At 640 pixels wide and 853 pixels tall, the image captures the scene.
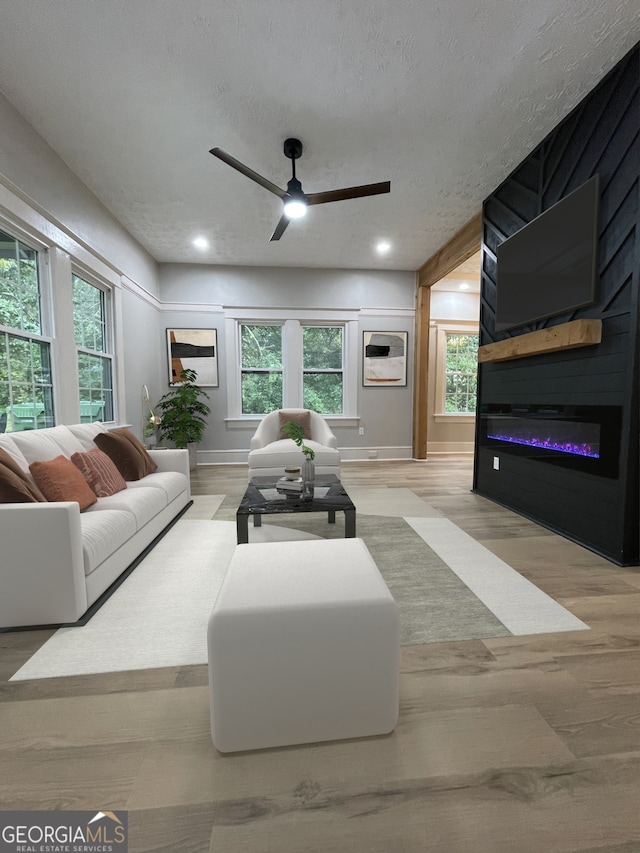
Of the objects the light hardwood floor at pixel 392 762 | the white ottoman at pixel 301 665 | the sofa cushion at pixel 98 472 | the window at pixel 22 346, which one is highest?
the window at pixel 22 346

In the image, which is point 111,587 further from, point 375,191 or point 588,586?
point 375,191

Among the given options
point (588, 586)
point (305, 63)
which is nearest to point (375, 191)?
point (305, 63)

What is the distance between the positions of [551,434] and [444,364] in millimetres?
3573

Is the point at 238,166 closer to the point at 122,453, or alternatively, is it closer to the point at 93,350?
the point at 122,453

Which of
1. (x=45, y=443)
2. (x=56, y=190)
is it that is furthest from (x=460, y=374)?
(x=45, y=443)

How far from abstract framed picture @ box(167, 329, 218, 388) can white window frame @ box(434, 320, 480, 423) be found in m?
3.56

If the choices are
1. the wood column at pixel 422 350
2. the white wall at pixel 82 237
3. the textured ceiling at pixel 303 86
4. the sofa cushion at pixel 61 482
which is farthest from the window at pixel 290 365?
the sofa cushion at pixel 61 482

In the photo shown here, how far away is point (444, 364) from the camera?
20.3ft

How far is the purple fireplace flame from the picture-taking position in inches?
96.4

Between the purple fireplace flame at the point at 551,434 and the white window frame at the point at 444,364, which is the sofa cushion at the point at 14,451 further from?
the white window frame at the point at 444,364

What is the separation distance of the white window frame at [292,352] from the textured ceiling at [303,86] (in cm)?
197

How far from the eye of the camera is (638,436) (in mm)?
2162

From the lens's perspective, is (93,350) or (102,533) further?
(93,350)

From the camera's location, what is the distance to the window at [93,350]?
11.2 feet
